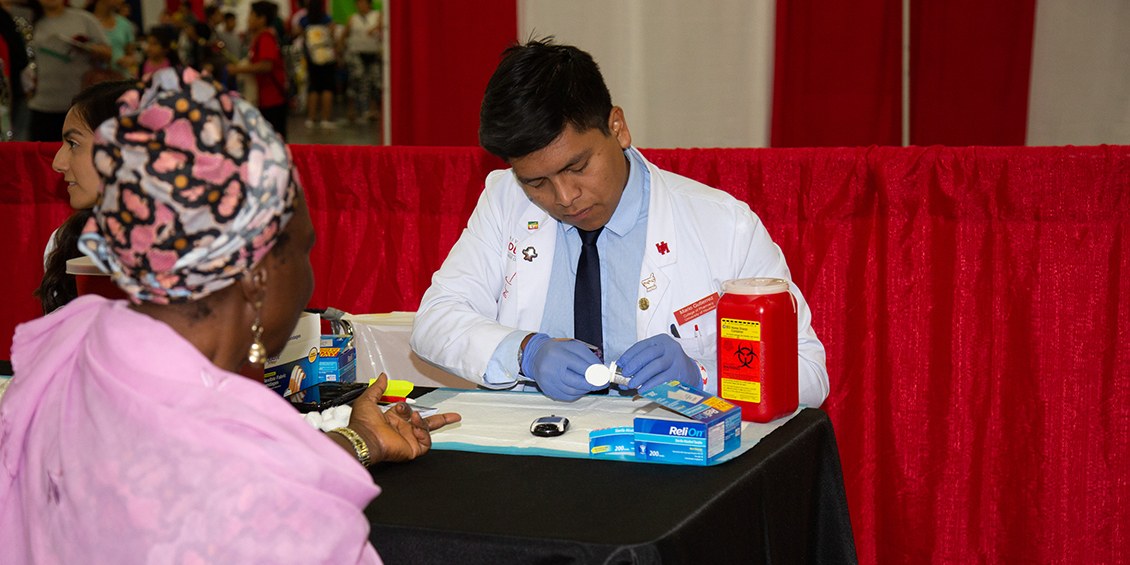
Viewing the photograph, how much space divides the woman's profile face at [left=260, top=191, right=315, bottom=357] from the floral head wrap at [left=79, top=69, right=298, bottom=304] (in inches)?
2.7

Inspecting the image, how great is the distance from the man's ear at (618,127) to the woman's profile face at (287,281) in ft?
3.48

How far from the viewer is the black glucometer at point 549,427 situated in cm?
158

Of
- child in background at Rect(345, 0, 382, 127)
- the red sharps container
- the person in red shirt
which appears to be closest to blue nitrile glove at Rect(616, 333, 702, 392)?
the red sharps container

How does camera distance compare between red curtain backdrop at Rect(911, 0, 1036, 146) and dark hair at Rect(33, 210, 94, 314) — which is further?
red curtain backdrop at Rect(911, 0, 1036, 146)

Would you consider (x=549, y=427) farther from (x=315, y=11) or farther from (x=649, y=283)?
(x=315, y=11)

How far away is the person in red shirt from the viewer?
8.36 metres

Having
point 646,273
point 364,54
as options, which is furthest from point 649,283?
point 364,54

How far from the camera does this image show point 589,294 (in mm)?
2178

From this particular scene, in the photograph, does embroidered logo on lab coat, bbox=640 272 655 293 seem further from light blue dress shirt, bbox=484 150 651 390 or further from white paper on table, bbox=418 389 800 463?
white paper on table, bbox=418 389 800 463

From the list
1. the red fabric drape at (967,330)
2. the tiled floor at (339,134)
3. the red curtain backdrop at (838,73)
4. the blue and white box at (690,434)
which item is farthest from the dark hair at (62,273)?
the tiled floor at (339,134)

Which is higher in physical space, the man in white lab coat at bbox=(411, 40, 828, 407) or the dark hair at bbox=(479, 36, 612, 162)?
the dark hair at bbox=(479, 36, 612, 162)

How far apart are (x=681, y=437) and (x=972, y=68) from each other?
2.89 metres

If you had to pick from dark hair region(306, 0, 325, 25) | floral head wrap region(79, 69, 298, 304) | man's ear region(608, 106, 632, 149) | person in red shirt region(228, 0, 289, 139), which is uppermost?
→ dark hair region(306, 0, 325, 25)

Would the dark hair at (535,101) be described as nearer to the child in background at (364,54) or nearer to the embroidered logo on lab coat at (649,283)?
the embroidered logo on lab coat at (649,283)
